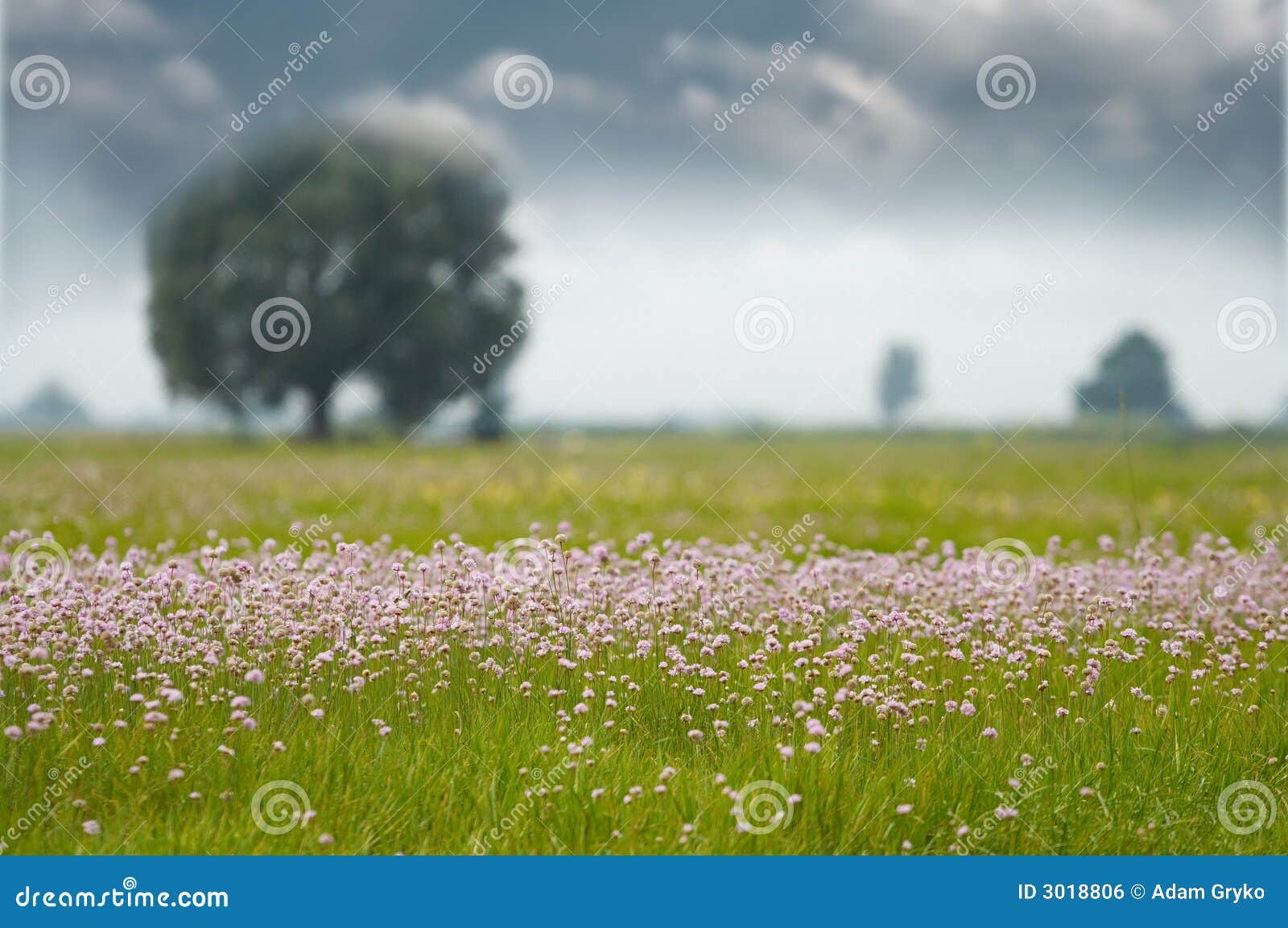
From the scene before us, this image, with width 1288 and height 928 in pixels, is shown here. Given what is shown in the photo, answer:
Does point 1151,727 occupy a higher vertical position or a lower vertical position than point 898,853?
higher

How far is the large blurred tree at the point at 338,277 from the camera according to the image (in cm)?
3600

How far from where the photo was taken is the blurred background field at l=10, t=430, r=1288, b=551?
43.5 ft

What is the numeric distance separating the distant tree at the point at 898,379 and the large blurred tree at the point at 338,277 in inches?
4349

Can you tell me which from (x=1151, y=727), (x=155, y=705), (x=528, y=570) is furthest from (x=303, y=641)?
(x=1151, y=727)

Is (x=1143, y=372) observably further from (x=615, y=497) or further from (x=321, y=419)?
(x=321, y=419)

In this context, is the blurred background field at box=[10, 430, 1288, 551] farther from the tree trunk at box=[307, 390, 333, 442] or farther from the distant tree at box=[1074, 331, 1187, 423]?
the distant tree at box=[1074, 331, 1187, 423]

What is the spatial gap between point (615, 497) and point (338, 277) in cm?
2429

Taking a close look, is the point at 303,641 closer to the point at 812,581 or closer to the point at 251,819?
the point at 251,819

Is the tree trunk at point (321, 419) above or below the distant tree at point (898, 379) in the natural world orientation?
below

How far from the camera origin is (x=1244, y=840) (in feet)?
16.9

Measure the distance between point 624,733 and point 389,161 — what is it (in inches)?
1361

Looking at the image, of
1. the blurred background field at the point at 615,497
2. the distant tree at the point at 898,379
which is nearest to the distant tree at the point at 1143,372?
the blurred background field at the point at 615,497

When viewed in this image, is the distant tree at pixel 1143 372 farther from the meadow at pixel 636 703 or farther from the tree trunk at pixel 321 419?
the meadow at pixel 636 703

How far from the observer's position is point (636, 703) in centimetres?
615
